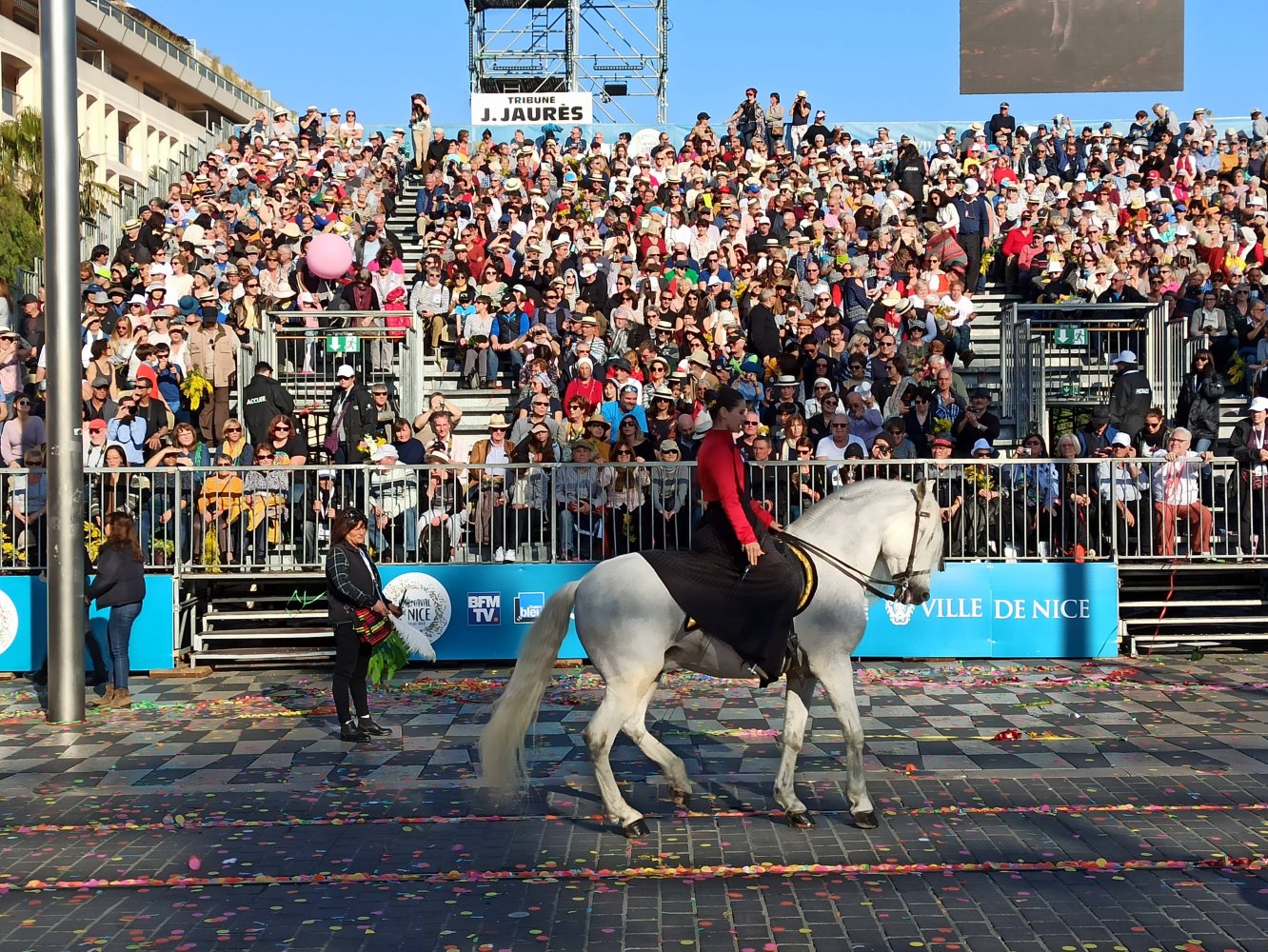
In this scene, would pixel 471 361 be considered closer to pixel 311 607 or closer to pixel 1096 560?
pixel 311 607

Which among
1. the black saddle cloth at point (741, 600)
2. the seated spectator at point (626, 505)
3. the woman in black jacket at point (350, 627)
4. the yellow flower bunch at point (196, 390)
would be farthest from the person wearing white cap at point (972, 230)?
the black saddle cloth at point (741, 600)

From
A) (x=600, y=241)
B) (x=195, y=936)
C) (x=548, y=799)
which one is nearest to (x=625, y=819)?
(x=548, y=799)

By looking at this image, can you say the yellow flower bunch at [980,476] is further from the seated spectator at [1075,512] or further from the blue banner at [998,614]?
the blue banner at [998,614]

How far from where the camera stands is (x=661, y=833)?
8250 mm

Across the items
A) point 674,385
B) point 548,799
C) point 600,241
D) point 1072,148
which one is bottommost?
point 548,799

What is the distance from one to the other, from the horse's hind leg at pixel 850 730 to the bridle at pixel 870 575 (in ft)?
1.66

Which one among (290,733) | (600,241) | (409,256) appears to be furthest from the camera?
(409,256)

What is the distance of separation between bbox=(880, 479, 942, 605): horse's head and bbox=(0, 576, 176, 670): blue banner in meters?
8.49

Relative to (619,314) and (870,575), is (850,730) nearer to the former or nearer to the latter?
(870,575)

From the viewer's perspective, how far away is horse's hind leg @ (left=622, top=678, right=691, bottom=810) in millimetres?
8500

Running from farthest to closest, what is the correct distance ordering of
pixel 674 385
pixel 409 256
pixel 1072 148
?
pixel 1072 148 < pixel 409 256 < pixel 674 385

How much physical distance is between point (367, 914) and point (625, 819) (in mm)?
1858

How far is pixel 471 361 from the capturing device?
63.4 feet

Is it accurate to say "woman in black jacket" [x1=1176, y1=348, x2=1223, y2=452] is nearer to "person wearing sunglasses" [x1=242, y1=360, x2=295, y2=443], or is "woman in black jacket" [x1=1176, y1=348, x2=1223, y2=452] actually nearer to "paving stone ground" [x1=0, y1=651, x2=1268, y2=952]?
"paving stone ground" [x1=0, y1=651, x2=1268, y2=952]
